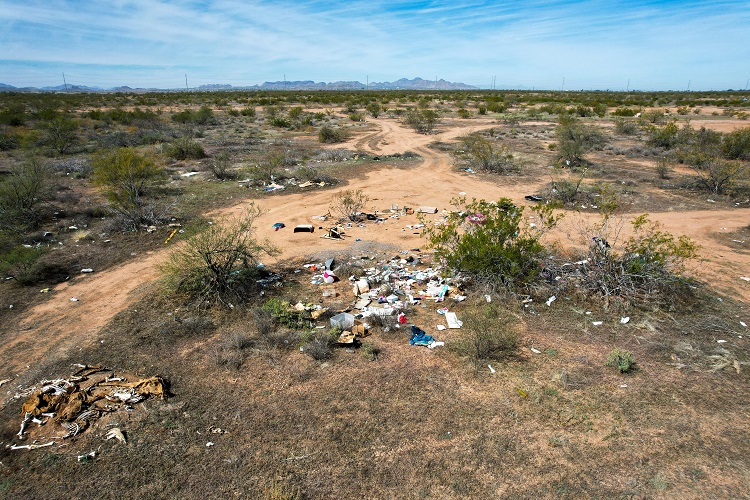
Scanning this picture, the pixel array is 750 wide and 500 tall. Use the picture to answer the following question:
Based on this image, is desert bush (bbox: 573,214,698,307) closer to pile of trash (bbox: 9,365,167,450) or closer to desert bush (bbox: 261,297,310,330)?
desert bush (bbox: 261,297,310,330)

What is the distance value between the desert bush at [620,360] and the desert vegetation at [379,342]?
146 millimetres

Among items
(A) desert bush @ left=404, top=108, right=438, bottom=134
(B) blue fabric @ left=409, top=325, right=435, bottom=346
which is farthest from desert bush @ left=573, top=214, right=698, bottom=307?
(A) desert bush @ left=404, top=108, right=438, bottom=134

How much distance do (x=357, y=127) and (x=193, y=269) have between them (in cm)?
2576

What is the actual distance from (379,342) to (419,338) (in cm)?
61

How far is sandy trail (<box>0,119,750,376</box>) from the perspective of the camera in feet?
20.5

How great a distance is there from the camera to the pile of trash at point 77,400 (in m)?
4.34

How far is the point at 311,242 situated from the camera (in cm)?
994

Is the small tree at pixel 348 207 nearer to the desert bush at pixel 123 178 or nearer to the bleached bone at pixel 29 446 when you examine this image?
the desert bush at pixel 123 178

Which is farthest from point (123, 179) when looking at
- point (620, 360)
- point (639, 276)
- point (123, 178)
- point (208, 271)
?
point (639, 276)

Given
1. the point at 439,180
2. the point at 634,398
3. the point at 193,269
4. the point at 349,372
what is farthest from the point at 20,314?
the point at 439,180

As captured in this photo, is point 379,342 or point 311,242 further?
point 311,242

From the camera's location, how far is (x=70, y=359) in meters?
5.59

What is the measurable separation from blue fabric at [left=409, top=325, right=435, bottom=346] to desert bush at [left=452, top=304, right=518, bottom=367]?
400 millimetres

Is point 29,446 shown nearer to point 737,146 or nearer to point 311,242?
point 311,242
